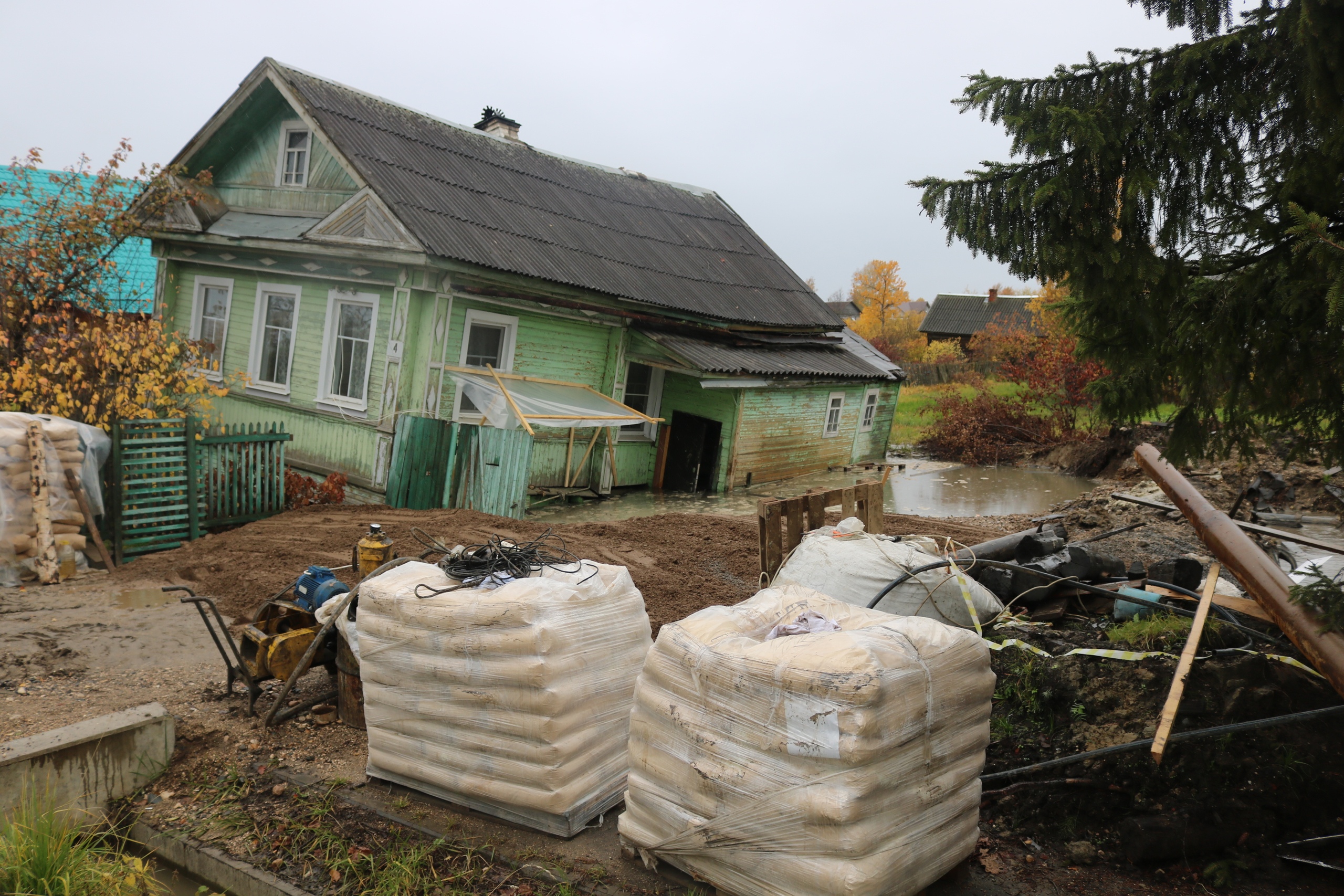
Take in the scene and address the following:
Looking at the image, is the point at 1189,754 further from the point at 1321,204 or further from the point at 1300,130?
the point at 1300,130

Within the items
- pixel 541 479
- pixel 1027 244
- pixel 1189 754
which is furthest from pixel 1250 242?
pixel 541 479

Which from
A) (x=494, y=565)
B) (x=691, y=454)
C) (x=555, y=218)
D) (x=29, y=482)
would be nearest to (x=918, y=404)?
(x=691, y=454)

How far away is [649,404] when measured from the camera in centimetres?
1455

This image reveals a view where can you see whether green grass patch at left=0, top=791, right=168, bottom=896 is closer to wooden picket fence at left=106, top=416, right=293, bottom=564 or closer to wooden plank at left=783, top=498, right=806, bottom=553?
wooden plank at left=783, top=498, right=806, bottom=553

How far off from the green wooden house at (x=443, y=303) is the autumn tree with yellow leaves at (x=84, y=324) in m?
0.97

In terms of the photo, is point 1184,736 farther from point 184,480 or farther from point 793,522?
point 184,480

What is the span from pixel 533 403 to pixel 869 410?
10.2m

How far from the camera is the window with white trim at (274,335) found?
40.3ft

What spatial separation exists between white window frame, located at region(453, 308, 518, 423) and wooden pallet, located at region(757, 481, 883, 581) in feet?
17.9

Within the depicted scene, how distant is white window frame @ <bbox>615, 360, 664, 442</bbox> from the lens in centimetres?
1366

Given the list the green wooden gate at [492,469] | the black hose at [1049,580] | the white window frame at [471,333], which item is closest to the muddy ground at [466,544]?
the green wooden gate at [492,469]

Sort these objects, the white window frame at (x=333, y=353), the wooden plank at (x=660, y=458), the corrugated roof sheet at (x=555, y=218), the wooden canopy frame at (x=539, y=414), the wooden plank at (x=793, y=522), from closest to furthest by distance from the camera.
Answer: the wooden plank at (x=793, y=522)
the wooden canopy frame at (x=539, y=414)
the white window frame at (x=333, y=353)
the corrugated roof sheet at (x=555, y=218)
the wooden plank at (x=660, y=458)

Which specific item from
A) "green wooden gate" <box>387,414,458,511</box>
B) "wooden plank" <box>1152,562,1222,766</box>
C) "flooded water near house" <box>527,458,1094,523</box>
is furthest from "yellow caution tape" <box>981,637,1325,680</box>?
"green wooden gate" <box>387,414,458,511</box>

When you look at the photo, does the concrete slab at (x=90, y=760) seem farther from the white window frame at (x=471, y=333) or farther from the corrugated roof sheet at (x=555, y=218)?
the corrugated roof sheet at (x=555, y=218)
